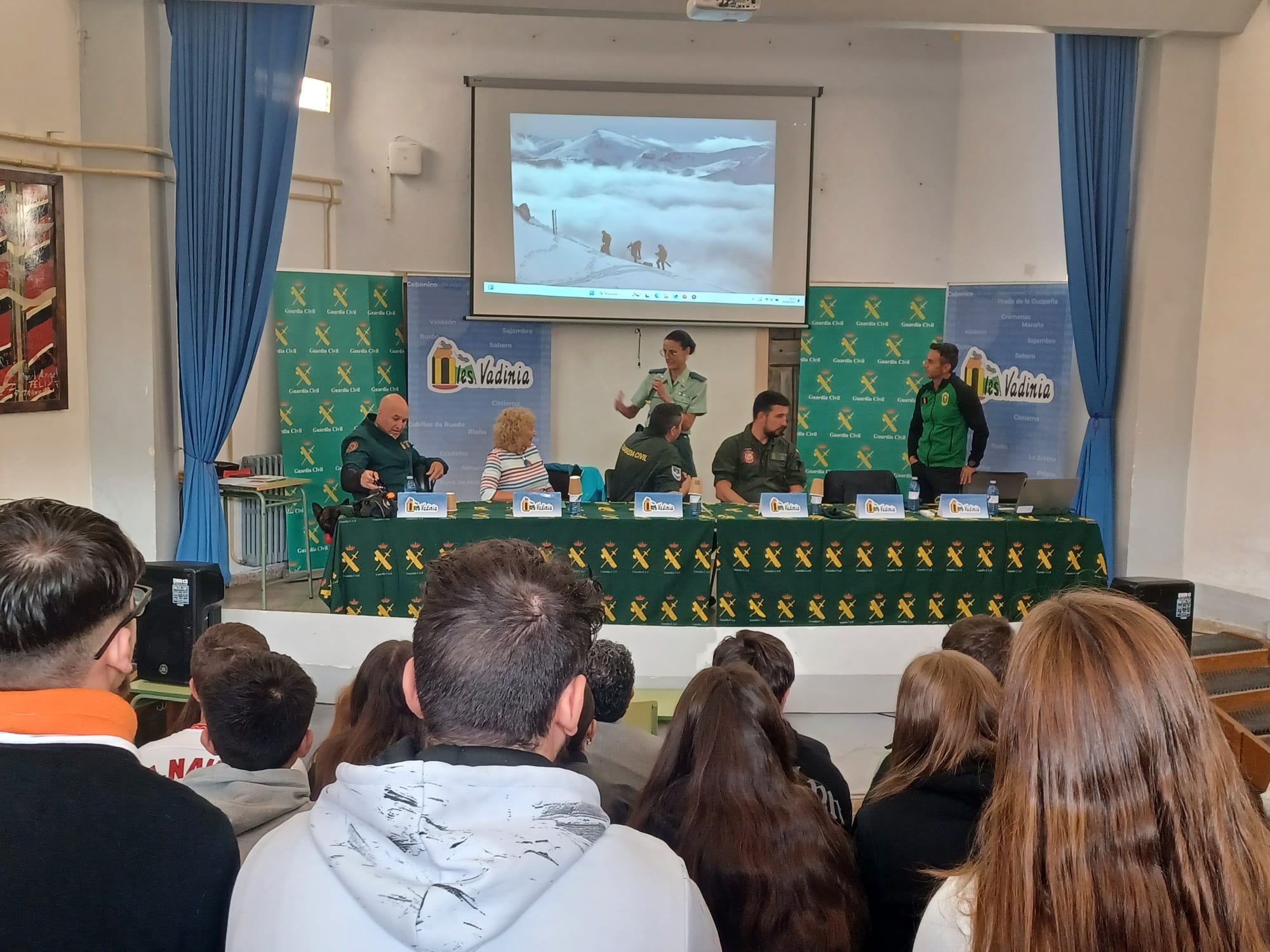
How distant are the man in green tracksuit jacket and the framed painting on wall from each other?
4.78 metres

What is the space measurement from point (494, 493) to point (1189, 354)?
12.9ft

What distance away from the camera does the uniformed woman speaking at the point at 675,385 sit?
6.94 m

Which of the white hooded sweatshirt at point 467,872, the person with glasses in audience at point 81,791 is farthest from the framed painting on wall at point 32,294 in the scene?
the white hooded sweatshirt at point 467,872

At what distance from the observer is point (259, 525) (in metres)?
6.64

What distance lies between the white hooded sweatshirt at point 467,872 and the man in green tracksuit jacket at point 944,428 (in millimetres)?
5677

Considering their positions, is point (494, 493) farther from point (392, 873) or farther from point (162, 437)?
point (392, 873)

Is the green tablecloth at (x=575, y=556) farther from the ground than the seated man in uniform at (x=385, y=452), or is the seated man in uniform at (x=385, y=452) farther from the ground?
the seated man in uniform at (x=385, y=452)

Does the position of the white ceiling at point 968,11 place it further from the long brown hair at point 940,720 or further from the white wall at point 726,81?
the long brown hair at point 940,720

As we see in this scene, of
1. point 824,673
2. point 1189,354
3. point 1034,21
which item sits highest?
point 1034,21

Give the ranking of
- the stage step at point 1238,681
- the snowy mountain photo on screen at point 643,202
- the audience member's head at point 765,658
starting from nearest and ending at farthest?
the audience member's head at point 765,658
the stage step at point 1238,681
the snowy mountain photo on screen at point 643,202

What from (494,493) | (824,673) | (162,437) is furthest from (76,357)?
(824,673)

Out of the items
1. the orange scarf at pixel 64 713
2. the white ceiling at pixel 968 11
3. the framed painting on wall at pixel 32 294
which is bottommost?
the orange scarf at pixel 64 713

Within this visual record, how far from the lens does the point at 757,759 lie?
65.3 inches

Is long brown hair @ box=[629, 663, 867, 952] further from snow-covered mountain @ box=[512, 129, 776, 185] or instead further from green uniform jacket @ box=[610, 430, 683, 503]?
snow-covered mountain @ box=[512, 129, 776, 185]
